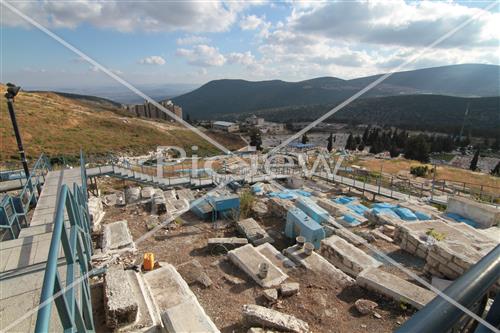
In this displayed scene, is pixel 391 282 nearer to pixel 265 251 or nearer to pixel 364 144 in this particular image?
pixel 265 251

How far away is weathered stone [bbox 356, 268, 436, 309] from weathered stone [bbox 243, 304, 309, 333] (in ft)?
5.74

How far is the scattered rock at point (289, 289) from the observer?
15.7 ft

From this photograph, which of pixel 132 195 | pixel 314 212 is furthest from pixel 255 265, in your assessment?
pixel 132 195

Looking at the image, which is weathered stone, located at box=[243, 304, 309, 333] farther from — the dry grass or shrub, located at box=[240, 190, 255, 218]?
the dry grass

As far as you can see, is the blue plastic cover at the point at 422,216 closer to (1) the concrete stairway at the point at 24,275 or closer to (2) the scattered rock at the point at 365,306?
(2) the scattered rock at the point at 365,306

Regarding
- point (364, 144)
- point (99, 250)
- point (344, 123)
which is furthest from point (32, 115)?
point (344, 123)

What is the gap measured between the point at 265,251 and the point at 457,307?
579 cm

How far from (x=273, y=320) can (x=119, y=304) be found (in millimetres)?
2130

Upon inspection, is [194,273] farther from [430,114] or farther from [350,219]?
[430,114]

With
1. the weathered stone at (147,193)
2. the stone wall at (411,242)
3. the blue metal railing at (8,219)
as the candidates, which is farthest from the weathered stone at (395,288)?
the weathered stone at (147,193)

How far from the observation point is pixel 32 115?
4306cm

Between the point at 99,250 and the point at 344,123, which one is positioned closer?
the point at 99,250

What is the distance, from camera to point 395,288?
180 inches

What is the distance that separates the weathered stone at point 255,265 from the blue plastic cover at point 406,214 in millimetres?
6414
